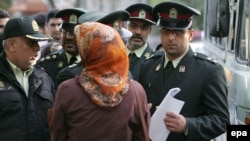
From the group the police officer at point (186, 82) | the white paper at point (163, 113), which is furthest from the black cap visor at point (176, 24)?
the white paper at point (163, 113)

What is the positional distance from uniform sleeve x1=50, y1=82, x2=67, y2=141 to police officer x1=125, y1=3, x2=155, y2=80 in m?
2.69

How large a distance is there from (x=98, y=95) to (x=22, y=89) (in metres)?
1.13

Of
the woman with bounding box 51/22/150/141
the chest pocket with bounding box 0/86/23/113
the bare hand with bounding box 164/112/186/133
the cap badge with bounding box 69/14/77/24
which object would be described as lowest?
the bare hand with bounding box 164/112/186/133

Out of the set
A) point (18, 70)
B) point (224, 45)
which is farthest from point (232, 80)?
point (18, 70)

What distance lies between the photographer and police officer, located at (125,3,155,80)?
6.34m

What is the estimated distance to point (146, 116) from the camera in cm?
365

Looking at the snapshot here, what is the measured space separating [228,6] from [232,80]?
81 cm

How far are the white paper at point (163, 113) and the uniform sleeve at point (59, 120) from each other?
2.83ft

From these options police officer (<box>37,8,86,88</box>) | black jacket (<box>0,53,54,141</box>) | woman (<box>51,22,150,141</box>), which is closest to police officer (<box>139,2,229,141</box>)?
woman (<box>51,22,150,141</box>)

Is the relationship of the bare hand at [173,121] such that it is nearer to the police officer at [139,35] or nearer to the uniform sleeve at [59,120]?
the uniform sleeve at [59,120]

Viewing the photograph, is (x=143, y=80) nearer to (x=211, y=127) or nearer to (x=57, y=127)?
(x=211, y=127)

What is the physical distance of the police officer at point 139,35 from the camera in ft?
20.8

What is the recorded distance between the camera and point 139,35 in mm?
6402

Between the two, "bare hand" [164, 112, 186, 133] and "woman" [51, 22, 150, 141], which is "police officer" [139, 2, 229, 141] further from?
"woman" [51, 22, 150, 141]
